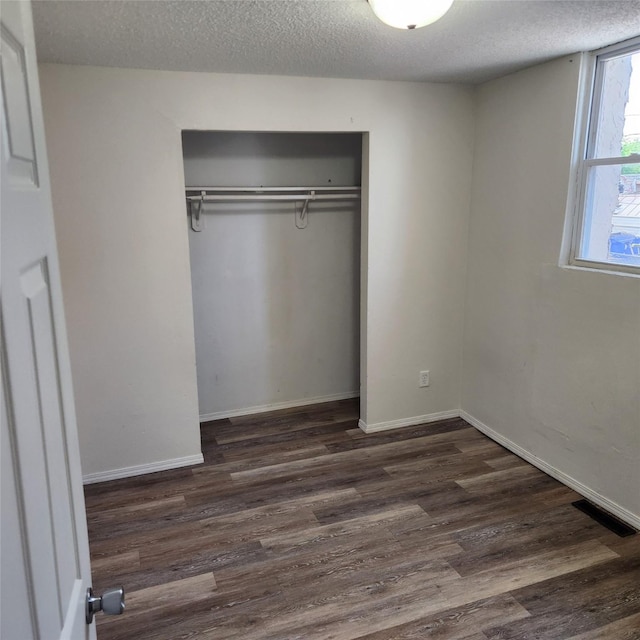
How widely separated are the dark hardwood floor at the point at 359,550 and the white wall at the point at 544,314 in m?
0.23

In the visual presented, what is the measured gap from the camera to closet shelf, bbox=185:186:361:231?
3417mm

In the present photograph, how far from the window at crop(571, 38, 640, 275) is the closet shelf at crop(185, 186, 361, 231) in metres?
1.57

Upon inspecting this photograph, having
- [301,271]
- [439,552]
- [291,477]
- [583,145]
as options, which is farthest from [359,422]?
[583,145]

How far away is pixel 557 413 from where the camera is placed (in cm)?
293

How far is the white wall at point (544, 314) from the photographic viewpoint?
2555mm

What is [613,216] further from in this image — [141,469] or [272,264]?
[141,469]

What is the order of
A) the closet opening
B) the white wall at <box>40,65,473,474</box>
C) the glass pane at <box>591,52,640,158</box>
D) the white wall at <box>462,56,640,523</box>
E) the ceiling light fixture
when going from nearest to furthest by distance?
the ceiling light fixture, the glass pane at <box>591,52,640,158</box>, the white wall at <box>462,56,640,523</box>, the white wall at <box>40,65,473,474</box>, the closet opening

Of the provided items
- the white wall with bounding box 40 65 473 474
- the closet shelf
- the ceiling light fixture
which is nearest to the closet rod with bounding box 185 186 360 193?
the closet shelf

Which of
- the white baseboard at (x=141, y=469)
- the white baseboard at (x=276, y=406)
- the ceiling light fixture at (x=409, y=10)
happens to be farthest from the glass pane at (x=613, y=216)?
the white baseboard at (x=141, y=469)

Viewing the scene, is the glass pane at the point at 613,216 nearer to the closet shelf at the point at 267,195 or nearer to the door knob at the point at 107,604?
the closet shelf at the point at 267,195

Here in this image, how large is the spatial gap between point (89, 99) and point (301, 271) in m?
1.77

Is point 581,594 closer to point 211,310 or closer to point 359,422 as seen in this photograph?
point 359,422

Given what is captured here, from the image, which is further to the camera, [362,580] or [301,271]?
[301,271]

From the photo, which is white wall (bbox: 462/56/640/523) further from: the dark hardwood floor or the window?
the dark hardwood floor
